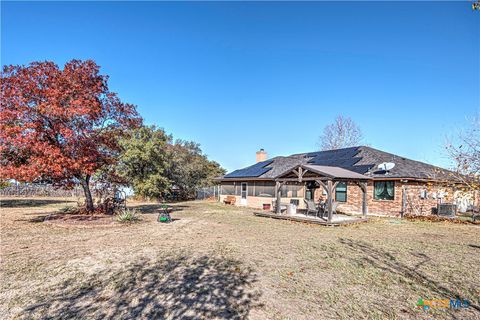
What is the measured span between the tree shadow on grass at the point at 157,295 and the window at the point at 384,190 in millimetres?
13466

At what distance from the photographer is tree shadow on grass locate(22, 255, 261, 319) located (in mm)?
3504

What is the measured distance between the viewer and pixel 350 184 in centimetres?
1739

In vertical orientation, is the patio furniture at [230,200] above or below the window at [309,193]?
below

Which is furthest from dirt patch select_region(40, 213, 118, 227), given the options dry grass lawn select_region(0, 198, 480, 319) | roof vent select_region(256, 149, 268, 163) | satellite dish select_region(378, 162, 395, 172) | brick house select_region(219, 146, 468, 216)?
roof vent select_region(256, 149, 268, 163)

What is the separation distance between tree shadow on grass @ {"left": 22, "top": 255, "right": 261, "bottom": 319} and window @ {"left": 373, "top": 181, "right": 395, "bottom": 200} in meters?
13.5

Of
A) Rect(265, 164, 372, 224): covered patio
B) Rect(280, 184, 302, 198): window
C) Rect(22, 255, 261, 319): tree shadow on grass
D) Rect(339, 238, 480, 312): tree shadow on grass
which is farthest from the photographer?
Rect(280, 184, 302, 198): window

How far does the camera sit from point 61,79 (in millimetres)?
10305

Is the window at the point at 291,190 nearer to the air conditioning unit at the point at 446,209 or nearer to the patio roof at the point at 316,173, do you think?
the patio roof at the point at 316,173

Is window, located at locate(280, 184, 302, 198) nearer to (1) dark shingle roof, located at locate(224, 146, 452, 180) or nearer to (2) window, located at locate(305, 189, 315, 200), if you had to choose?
(2) window, located at locate(305, 189, 315, 200)

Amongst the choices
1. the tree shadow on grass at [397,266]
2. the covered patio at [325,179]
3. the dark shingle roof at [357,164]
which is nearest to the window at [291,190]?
the dark shingle roof at [357,164]

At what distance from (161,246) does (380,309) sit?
539 cm

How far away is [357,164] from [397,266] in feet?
45.7

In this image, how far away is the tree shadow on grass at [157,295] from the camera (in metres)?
3.50

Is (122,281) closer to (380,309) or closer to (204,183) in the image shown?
(380,309)
